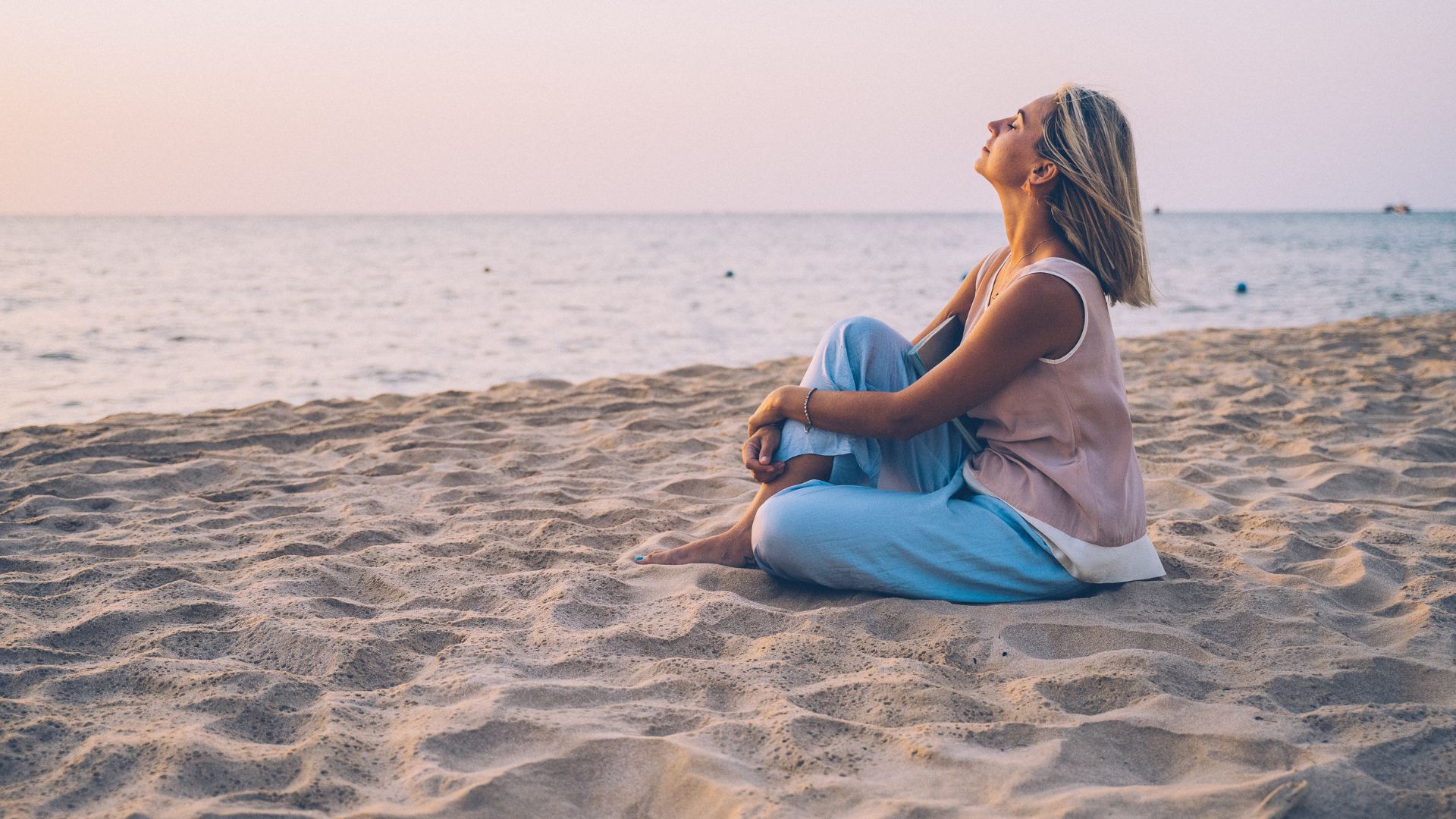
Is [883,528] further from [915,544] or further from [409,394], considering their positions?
[409,394]

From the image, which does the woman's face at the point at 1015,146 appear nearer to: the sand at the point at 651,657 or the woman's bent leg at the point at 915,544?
the woman's bent leg at the point at 915,544

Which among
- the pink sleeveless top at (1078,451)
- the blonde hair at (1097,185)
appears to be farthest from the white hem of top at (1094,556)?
the blonde hair at (1097,185)

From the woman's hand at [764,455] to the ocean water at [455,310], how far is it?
4922 mm

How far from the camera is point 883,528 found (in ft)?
7.95

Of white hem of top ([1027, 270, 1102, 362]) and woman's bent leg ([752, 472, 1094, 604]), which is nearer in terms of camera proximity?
white hem of top ([1027, 270, 1102, 362])

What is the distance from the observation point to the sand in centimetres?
162

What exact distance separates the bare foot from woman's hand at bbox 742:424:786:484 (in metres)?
0.19

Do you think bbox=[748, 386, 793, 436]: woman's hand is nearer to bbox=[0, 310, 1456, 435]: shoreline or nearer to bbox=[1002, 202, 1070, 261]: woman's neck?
bbox=[1002, 202, 1070, 261]: woman's neck

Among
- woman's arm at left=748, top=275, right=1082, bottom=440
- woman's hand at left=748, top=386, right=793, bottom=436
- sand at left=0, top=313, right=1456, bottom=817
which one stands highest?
woman's arm at left=748, top=275, right=1082, bottom=440

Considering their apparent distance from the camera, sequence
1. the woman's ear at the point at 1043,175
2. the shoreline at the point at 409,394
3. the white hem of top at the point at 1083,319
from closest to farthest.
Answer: the white hem of top at the point at 1083,319 → the woman's ear at the point at 1043,175 → the shoreline at the point at 409,394

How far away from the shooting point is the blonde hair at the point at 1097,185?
2.36m

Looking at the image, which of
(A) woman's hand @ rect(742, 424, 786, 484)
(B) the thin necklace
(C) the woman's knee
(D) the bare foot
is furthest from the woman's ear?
(D) the bare foot

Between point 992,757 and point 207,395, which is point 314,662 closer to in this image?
point 992,757

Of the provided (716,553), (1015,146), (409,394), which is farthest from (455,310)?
(1015,146)
